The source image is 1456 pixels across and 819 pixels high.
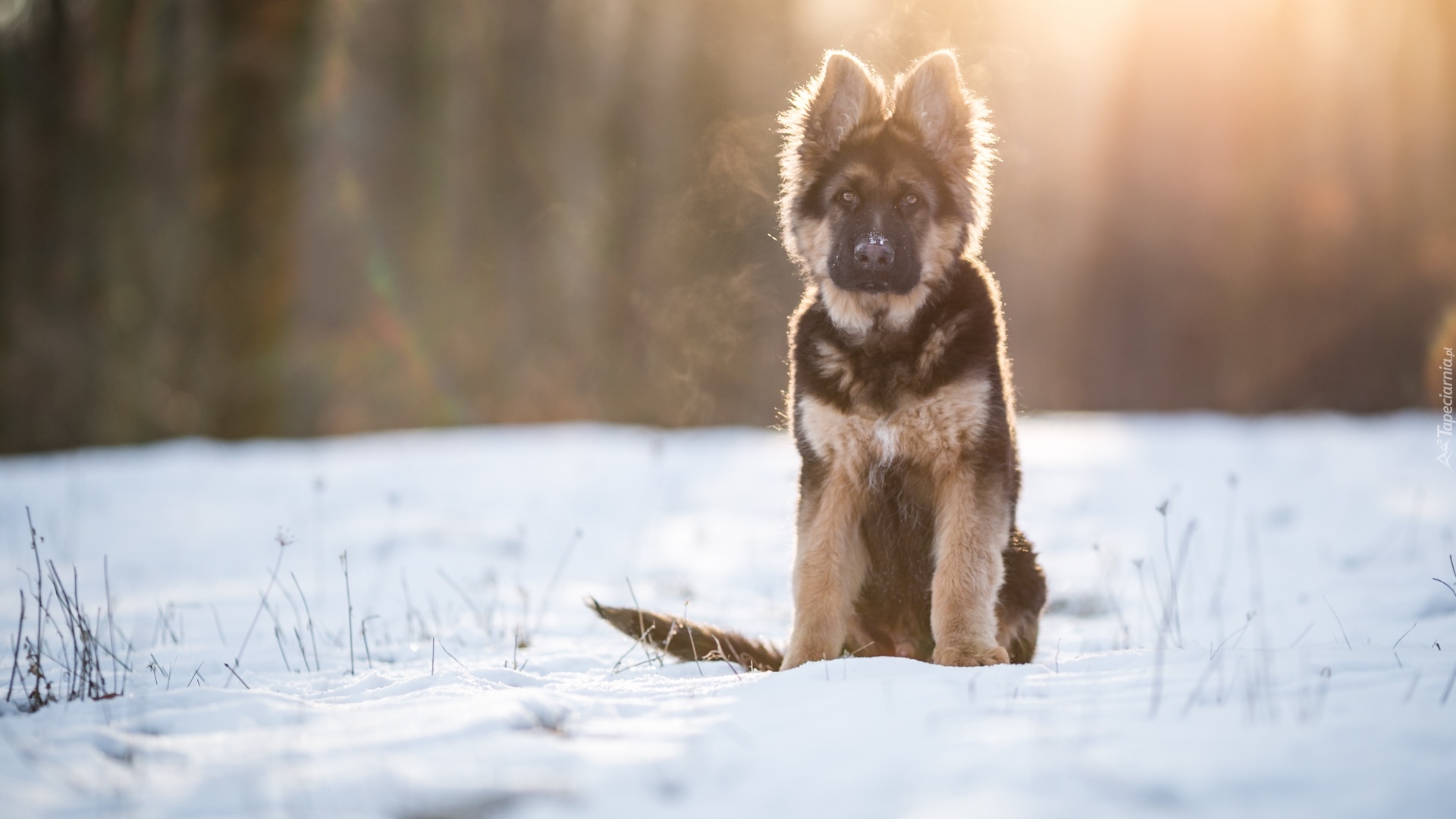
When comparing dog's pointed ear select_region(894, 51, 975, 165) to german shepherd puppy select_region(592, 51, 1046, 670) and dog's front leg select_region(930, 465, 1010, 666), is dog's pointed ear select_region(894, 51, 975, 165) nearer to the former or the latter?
german shepherd puppy select_region(592, 51, 1046, 670)

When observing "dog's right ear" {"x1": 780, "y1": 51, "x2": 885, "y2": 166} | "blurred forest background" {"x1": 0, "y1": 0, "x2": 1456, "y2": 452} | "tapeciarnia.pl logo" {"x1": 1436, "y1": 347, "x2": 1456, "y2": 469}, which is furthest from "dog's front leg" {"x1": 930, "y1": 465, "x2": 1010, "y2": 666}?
"blurred forest background" {"x1": 0, "y1": 0, "x2": 1456, "y2": 452}

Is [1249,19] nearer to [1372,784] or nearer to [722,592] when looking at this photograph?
[722,592]

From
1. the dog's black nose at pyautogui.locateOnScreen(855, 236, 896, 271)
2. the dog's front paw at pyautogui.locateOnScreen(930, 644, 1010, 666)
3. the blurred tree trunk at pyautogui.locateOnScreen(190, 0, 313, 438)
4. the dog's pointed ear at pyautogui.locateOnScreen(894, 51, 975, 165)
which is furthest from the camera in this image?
the blurred tree trunk at pyautogui.locateOnScreen(190, 0, 313, 438)

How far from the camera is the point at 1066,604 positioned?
18.5 ft

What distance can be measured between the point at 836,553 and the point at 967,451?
0.71 metres

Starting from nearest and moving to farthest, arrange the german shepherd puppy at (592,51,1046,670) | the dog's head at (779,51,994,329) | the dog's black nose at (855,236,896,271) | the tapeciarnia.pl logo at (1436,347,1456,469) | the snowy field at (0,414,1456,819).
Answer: the snowy field at (0,414,1456,819) < the german shepherd puppy at (592,51,1046,670) < the dog's black nose at (855,236,896,271) < the dog's head at (779,51,994,329) < the tapeciarnia.pl logo at (1436,347,1456,469)

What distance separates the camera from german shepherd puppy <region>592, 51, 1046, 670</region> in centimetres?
355

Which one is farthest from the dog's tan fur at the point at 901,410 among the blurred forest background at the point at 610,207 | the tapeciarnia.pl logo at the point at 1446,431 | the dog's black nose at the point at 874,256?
the blurred forest background at the point at 610,207

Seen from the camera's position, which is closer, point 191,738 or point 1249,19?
point 191,738

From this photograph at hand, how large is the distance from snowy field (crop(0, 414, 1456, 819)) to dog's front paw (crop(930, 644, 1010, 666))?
15 cm

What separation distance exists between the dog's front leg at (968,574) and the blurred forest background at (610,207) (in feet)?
42.2

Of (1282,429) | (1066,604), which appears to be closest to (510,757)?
(1066,604)

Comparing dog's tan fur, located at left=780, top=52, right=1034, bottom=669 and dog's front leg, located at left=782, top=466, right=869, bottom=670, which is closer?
dog's tan fur, located at left=780, top=52, right=1034, bottom=669

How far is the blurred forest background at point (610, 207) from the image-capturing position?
16516mm
